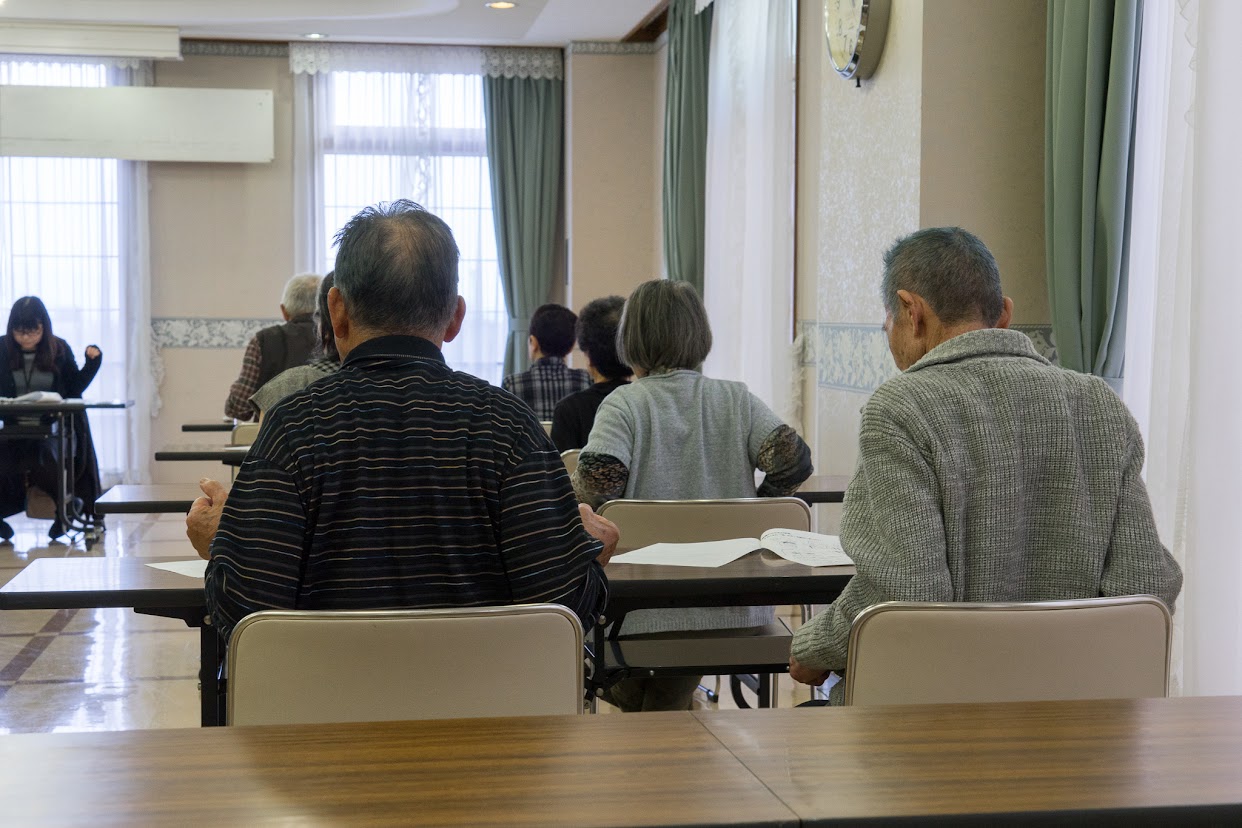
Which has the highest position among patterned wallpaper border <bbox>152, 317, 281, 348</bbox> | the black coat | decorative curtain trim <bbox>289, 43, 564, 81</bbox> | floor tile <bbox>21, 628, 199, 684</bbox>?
decorative curtain trim <bbox>289, 43, 564, 81</bbox>

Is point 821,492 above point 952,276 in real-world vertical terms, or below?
below

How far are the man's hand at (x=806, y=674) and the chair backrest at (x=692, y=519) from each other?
2.17ft

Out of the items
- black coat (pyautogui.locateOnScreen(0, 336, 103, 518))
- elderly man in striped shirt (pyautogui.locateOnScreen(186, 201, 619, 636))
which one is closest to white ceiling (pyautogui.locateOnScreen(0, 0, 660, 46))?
black coat (pyautogui.locateOnScreen(0, 336, 103, 518))

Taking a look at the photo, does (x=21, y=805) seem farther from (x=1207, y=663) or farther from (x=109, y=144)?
(x=109, y=144)

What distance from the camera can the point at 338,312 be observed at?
1.70 meters

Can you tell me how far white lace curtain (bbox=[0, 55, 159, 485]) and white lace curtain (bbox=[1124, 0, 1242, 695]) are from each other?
7.11 m

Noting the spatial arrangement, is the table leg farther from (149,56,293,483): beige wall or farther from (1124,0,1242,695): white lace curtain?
(149,56,293,483): beige wall

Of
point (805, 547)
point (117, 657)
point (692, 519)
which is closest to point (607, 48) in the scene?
point (117, 657)

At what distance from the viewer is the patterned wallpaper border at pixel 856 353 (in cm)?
394

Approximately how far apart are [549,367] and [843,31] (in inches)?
62.4

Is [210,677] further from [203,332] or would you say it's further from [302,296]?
[203,332]

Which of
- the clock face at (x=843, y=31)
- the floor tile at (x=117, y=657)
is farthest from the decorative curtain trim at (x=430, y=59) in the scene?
the floor tile at (x=117, y=657)

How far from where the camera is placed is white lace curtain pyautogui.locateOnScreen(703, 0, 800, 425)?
5.70 metres

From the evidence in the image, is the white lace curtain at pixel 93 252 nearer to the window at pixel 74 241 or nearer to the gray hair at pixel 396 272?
the window at pixel 74 241
